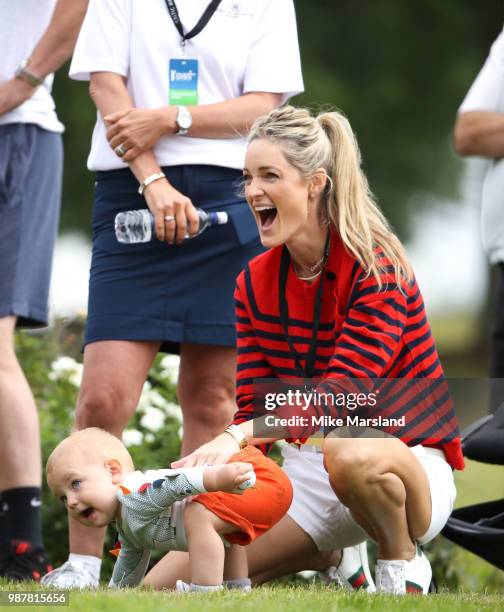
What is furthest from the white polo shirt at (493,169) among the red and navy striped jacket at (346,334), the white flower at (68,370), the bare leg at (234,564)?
the white flower at (68,370)

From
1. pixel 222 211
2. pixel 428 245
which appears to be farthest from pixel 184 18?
pixel 428 245

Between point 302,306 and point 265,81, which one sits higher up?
point 265,81

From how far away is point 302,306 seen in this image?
495cm

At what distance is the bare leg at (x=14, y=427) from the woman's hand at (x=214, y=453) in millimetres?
1145

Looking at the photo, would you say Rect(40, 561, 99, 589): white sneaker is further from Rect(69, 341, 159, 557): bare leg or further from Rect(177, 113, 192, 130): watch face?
Rect(177, 113, 192, 130): watch face

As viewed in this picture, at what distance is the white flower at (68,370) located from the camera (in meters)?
7.16

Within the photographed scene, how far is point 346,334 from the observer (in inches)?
185

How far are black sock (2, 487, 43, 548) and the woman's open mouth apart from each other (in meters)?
1.46

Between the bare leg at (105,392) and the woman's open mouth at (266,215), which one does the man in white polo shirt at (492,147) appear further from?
the bare leg at (105,392)

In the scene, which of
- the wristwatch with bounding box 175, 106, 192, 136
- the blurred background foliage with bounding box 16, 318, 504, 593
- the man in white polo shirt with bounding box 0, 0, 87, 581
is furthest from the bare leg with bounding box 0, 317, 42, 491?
the wristwatch with bounding box 175, 106, 192, 136

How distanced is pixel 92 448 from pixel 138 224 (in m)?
1.05

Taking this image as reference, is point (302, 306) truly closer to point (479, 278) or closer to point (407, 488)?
point (407, 488)

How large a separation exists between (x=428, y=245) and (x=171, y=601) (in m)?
17.5

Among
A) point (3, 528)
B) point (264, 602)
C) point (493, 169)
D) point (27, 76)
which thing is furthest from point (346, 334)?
point (27, 76)
